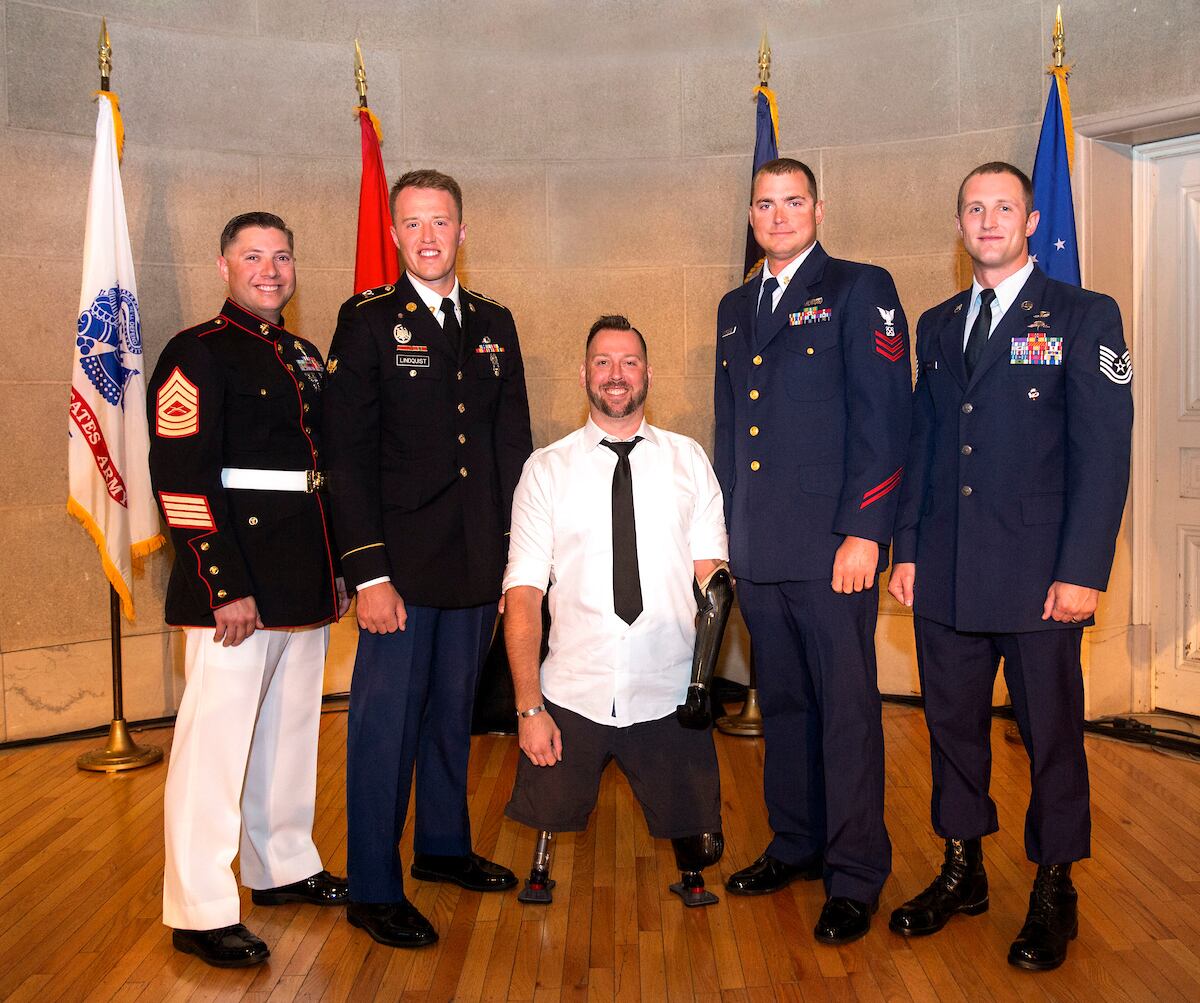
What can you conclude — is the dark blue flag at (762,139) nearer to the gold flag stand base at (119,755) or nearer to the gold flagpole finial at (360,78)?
the gold flagpole finial at (360,78)

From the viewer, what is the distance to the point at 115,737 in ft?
13.6

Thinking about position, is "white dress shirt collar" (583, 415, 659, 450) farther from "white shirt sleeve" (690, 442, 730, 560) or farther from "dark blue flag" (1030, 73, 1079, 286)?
"dark blue flag" (1030, 73, 1079, 286)

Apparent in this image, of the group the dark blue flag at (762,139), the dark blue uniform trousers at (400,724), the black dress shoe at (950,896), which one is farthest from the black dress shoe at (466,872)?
the dark blue flag at (762,139)

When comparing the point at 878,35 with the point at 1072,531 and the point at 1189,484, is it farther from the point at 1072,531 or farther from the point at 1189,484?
the point at 1072,531

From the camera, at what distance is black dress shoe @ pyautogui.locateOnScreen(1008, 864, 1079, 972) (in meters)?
2.38

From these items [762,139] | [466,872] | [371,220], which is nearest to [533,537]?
[466,872]

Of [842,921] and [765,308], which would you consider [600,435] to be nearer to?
[765,308]

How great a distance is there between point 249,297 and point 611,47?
2989mm

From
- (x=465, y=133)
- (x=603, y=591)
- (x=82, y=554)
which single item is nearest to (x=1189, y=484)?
(x=603, y=591)

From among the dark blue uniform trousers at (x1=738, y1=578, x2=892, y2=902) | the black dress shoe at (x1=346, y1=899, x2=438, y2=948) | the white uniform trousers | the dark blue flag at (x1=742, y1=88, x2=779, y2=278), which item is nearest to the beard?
the dark blue uniform trousers at (x1=738, y1=578, x2=892, y2=902)

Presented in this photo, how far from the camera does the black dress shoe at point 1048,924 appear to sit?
2385 mm

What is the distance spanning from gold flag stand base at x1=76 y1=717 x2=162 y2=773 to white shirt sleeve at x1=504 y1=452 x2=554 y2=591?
2.15m

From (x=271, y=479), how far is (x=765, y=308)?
4.16ft

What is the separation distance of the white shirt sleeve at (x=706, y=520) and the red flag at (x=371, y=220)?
2.21m
